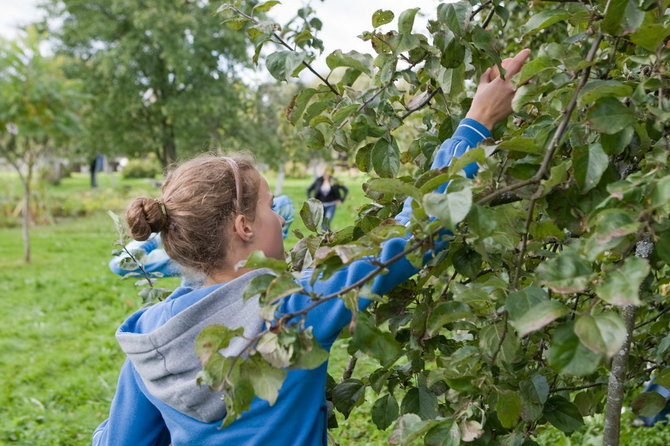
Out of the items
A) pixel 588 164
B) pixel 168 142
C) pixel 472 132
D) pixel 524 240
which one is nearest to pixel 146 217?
pixel 472 132

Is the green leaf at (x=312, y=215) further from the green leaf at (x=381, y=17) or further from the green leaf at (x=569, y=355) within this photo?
the green leaf at (x=569, y=355)

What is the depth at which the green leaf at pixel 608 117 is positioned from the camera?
1.04 meters

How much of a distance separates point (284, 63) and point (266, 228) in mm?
421

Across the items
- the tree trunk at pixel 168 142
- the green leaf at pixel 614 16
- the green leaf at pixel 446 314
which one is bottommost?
the tree trunk at pixel 168 142

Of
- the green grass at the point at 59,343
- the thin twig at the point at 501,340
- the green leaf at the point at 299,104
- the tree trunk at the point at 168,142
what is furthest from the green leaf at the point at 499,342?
the tree trunk at the point at 168,142

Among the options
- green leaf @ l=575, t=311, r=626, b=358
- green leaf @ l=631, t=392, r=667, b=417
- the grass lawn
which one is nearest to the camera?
green leaf @ l=575, t=311, r=626, b=358

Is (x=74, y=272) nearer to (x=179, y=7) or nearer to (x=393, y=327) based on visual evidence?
(x=393, y=327)

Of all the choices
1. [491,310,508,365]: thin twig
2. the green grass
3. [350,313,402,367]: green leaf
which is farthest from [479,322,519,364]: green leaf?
the green grass

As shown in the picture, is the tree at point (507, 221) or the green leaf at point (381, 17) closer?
the tree at point (507, 221)

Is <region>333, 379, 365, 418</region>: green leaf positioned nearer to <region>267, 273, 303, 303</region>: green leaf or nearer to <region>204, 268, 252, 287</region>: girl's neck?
<region>204, 268, 252, 287</region>: girl's neck

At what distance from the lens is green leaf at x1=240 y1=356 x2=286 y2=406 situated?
3.24 feet

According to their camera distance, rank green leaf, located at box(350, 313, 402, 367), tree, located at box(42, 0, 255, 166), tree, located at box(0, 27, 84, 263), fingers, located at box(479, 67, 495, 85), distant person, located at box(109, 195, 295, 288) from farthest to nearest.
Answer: tree, located at box(42, 0, 255, 166)
tree, located at box(0, 27, 84, 263)
distant person, located at box(109, 195, 295, 288)
fingers, located at box(479, 67, 495, 85)
green leaf, located at box(350, 313, 402, 367)

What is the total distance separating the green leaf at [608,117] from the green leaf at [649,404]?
108cm

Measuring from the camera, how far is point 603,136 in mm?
1085
